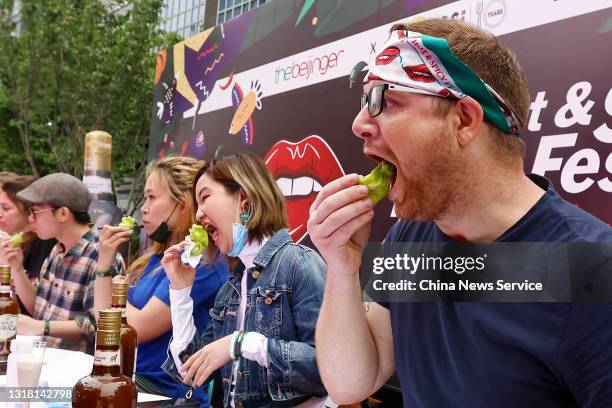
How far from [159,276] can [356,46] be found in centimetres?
212

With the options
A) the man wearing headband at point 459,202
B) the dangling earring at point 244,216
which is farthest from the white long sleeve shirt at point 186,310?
the man wearing headband at point 459,202

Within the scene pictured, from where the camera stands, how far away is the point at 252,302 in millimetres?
2531

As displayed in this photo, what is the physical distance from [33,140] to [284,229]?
530 inches

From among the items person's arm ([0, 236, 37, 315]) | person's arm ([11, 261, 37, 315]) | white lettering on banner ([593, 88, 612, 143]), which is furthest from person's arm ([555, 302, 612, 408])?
person's arm ([11, 261, 37, 315])

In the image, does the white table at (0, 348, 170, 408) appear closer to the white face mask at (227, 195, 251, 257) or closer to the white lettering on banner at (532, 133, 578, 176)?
the white face mask at (227, 195, 251, 257)

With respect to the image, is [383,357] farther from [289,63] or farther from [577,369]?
[289,63]

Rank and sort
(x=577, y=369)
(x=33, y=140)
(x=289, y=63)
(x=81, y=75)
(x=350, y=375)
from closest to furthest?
(x=577, y=369) → (x=350, y=375) → (x=289, y=63) → (x=81, y=75) → (x=33, y=140)

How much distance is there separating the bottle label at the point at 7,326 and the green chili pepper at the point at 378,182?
165 cm

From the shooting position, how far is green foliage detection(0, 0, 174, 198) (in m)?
10.9

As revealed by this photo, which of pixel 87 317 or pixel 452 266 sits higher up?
pixel 452 266

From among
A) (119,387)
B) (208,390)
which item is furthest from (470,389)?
(208,390)

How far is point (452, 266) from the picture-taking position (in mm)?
1407

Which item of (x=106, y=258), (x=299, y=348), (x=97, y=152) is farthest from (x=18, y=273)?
(x=97, y=152)

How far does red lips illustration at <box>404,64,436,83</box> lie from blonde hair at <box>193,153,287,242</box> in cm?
145
